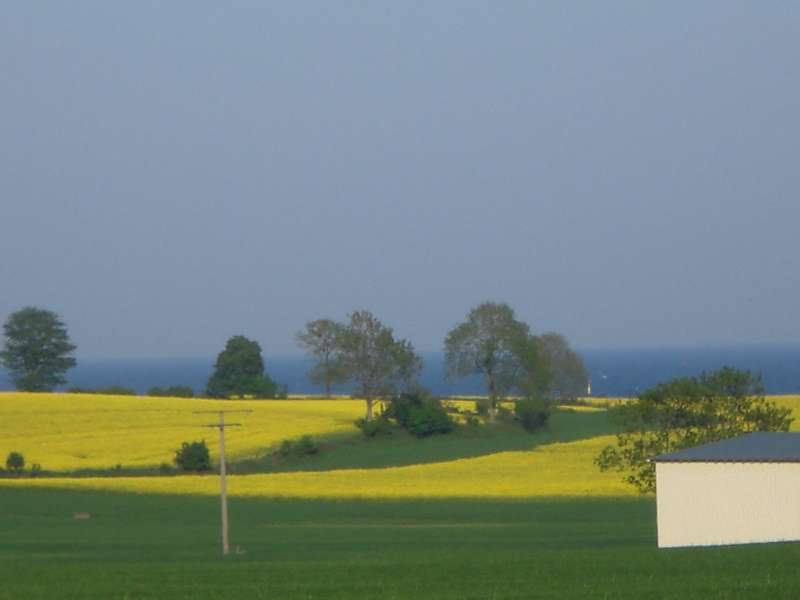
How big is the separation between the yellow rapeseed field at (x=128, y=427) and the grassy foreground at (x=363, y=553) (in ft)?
40.0

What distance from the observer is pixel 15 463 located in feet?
192

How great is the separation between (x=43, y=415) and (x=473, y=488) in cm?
3320

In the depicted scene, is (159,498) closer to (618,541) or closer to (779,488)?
(618,541)

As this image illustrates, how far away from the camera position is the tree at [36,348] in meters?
127

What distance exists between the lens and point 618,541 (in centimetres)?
3181

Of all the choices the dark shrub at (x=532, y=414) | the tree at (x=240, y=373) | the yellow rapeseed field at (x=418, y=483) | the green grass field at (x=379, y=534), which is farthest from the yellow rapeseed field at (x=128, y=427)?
the tree at (x=240, y=373)

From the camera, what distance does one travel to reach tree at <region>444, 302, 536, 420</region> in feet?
317

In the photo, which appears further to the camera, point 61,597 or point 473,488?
point 473,488

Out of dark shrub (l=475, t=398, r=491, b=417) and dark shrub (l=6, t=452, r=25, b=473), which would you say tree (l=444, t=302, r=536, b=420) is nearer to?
dark shrub (l=475, t=398, r=491, b=417)

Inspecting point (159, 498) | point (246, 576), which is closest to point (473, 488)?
point (159, 498)

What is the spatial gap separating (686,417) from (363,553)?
15.7 m

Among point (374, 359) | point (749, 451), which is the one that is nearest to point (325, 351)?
point (374, 359)

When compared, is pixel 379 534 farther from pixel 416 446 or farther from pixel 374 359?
pixel 374 359

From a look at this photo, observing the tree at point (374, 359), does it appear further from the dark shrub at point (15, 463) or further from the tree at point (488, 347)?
the dark shrub at point (15, 463)
